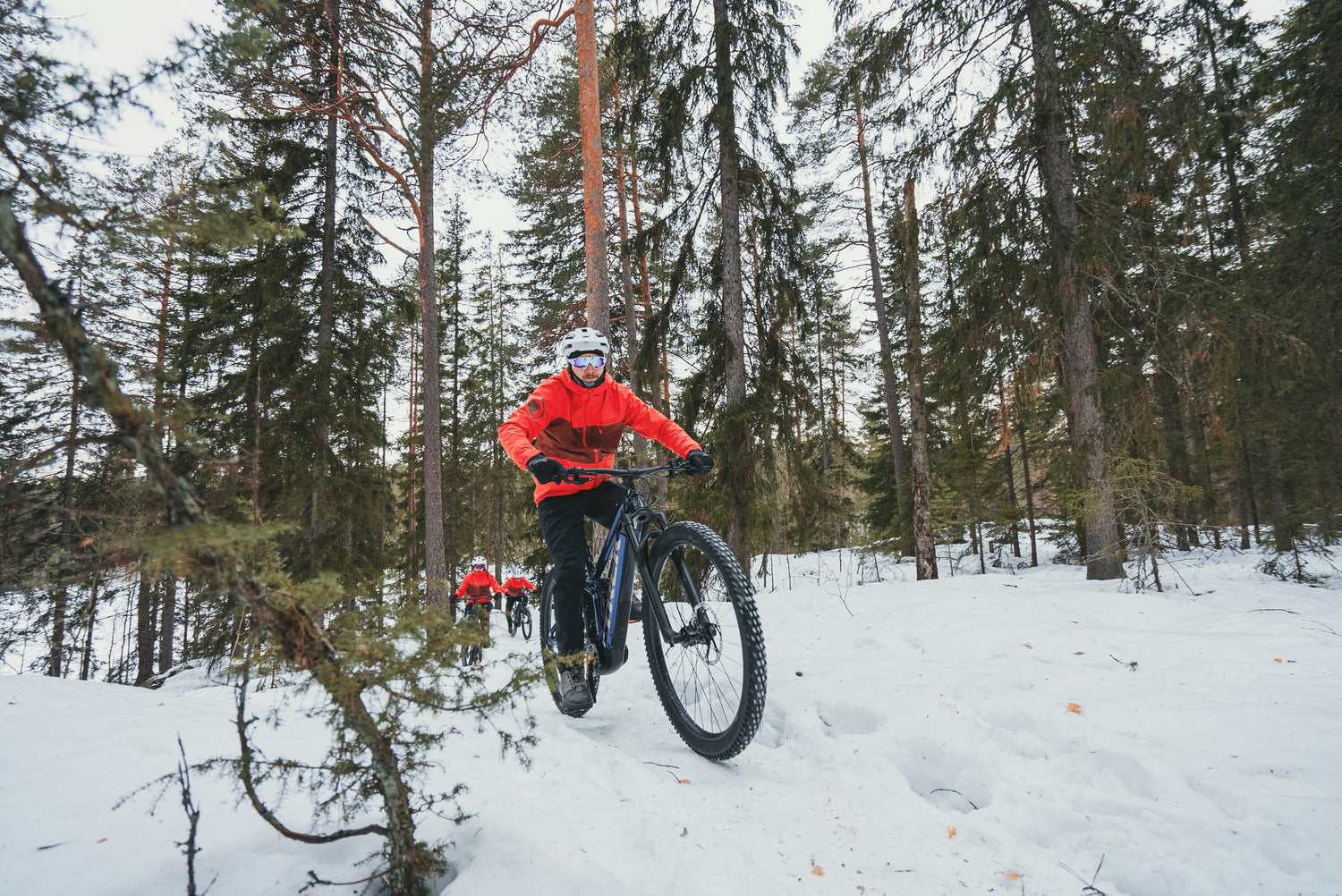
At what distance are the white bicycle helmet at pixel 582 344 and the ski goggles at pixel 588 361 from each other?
0.08 feet

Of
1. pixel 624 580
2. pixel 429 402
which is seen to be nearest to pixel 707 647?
pixel 624 580

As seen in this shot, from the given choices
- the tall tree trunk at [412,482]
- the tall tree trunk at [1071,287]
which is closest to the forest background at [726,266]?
the tall tree trunk at [1071,287]

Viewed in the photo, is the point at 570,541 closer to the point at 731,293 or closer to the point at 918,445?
the point at 731,293

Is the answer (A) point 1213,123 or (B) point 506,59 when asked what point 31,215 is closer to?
(B) point 506,59

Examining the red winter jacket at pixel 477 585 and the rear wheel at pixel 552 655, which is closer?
the rear wheel at pixel 552 655

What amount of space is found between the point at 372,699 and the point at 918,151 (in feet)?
28.5

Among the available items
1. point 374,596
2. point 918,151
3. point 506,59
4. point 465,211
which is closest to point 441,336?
point 465,211

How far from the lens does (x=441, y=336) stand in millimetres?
20594

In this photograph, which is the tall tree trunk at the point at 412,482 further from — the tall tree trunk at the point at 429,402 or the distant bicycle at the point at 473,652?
the distant bicycle at the point at 473,652

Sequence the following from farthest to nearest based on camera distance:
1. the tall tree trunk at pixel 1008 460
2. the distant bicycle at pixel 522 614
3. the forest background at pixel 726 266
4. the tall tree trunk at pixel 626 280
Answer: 1. the distant bicycle at pixel 522 614
2. the tall tree trunk at pixel 626 280
3. the tall tree trunk at pixel 1008 460
4. the forest background at pixel 726 266

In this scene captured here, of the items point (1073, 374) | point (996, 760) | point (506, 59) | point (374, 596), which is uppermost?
point (506, 59)

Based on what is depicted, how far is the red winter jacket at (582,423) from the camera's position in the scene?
10.4 ft

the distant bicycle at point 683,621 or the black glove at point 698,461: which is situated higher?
the black glove at point 698,461

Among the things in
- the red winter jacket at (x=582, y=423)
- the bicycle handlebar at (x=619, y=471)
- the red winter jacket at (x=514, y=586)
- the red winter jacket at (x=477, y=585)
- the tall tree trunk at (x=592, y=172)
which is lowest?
the red winter jacket at (x=514, y=586)
